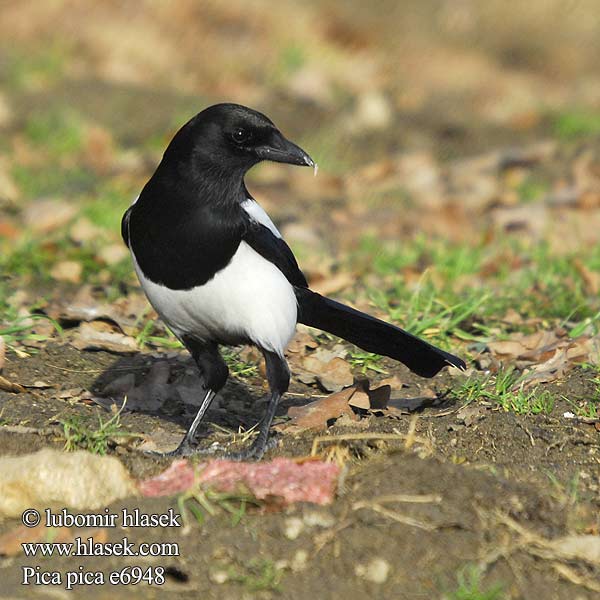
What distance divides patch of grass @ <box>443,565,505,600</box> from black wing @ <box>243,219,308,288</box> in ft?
5.27

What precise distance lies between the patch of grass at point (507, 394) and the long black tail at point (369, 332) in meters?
0.15

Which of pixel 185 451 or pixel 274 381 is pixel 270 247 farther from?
pixel 185 451

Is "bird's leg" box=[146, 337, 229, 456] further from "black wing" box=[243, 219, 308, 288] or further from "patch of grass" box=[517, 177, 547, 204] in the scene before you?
"patch of grass" box=[517, 177, 547, 204]

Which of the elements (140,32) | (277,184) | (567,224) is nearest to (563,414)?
Answer: (567,224)

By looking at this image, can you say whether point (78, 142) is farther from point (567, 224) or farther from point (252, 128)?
point (252, 128)

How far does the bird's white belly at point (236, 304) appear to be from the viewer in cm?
410

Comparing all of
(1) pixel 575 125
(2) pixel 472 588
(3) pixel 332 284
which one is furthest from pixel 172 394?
(1) pixel 575 125

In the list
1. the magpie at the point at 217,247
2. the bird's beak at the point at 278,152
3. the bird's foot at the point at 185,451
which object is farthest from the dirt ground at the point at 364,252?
the bird's beak at the point at 278,152

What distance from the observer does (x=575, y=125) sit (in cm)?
986

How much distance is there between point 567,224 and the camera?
7.30 metres

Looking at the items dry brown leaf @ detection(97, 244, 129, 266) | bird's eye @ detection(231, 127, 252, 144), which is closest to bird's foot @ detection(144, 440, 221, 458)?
bird's eye @ detection(231, 127, 252, 144)

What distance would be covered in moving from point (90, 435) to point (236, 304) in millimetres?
686

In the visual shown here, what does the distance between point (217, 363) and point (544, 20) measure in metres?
9.51

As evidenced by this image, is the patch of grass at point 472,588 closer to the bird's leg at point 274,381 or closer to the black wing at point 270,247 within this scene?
the bird's leg at point 274,381
